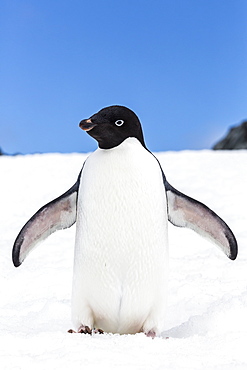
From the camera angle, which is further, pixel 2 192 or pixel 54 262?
pixel 2 192

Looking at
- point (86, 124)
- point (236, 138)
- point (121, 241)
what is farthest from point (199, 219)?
point (236, 138)

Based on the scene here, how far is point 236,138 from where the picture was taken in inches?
544

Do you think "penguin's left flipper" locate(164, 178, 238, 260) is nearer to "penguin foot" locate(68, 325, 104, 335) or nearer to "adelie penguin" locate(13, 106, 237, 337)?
"adelie penguin" locate(13, 106, 237, 337)

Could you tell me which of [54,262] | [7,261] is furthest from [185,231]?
[7,261]

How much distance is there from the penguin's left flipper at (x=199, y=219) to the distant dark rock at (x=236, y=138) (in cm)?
1103

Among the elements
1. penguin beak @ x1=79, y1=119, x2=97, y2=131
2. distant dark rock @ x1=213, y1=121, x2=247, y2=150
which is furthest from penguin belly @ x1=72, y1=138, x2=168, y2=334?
distant dark rock @ x1=213, y1=121, x2=247, y2=150

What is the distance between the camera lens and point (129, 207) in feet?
6.73

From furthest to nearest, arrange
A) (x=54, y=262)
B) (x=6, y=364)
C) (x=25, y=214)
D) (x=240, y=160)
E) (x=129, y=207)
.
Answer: (x=240, y=160), (x=25, y=214), (x=54, y=262), (x=129, y=207), (x=6, y=364)

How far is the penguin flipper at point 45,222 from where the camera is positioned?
2.33 m

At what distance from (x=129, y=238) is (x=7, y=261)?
196 cm

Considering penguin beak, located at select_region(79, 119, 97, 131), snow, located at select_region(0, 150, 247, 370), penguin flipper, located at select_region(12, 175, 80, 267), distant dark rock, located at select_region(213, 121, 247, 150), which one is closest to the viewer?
snow, located at select_region(0, 150, 247, 370)

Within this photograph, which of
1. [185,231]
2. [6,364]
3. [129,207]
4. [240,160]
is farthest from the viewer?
[240,160]

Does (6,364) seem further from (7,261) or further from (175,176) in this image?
(175,176)

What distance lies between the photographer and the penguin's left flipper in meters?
2.37
